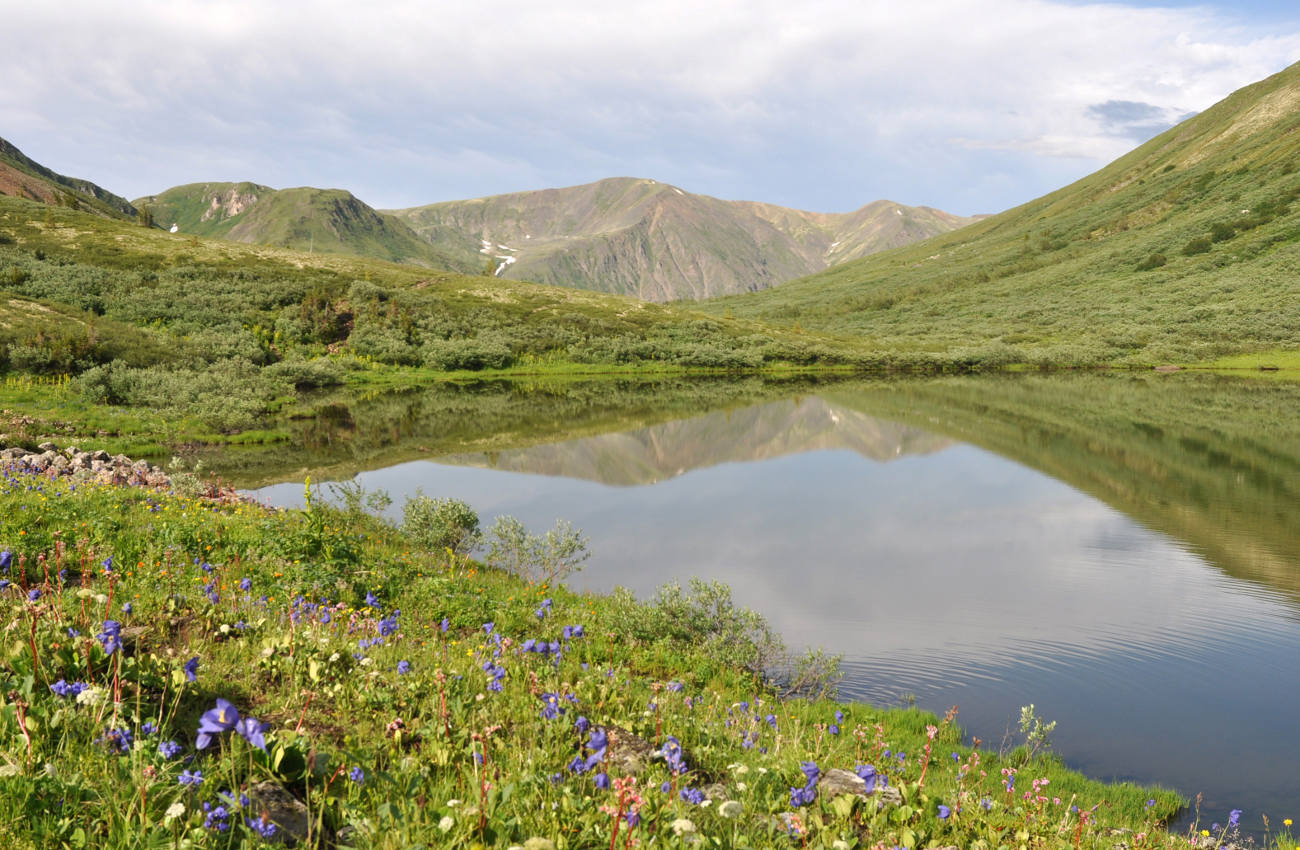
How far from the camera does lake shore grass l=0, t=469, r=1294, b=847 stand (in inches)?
150

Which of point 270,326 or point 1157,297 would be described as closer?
point 270,326

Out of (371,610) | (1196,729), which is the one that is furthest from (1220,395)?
(371,610)

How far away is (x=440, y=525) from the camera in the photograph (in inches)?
703

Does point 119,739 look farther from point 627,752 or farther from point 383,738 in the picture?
point 627,752

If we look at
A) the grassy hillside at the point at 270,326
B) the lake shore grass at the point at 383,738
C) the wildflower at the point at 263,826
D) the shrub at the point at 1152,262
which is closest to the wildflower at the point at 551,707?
the lake shore grass at the point at 383,738

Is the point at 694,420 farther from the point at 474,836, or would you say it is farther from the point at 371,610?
the point at 474,836

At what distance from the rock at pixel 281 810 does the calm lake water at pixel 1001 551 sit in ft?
32.7

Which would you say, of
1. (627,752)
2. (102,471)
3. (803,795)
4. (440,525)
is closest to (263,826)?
(627,752)

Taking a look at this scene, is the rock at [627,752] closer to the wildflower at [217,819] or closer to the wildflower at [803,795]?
the wildflower at [803,795]

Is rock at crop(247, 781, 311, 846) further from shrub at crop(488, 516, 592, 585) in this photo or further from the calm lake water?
shrub at crop(488, 516, 592, 585)

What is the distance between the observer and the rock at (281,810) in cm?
369

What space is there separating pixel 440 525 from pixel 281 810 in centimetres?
1445

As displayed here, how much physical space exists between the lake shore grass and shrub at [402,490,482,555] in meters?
6.51

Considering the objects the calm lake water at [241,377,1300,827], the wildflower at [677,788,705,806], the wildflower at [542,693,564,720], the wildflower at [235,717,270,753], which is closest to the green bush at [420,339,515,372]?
the calm lake water at [241,377,1300,827]
